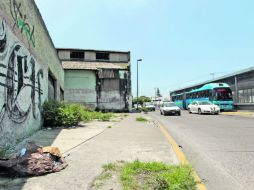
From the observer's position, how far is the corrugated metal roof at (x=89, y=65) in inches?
1527

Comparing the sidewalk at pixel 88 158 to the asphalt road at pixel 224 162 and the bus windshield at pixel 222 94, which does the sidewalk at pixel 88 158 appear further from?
the bus windshield at pixel 222 94

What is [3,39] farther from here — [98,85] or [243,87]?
[243,87]

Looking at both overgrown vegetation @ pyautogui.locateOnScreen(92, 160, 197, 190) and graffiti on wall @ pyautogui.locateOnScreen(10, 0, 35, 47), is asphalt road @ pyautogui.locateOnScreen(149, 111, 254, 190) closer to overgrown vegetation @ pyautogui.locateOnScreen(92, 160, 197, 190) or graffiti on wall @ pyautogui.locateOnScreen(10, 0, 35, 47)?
overgrown vegetation @ pyautogui.locateOnScreen(92, 160, 197, 190)

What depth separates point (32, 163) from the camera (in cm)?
534

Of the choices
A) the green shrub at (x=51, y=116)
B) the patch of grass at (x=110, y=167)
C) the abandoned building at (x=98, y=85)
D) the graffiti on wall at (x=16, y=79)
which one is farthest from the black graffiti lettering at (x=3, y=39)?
the abandoned building at (x=98, y=85)

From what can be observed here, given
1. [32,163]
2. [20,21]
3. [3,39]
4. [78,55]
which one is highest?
[78,55]

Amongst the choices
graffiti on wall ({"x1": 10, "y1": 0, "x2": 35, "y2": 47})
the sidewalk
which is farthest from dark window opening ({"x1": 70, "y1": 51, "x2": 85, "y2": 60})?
the sidewalk

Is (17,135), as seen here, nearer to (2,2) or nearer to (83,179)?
(2,2)

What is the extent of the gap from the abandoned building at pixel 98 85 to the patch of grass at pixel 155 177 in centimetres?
3309

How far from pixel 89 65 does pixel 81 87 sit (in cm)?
385

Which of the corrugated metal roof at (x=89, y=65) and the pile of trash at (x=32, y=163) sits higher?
the corrugated metal roof at (x=89, y=65)

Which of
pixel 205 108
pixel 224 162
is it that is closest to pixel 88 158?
pixel 224 162

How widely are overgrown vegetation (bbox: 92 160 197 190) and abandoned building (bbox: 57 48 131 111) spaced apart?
33.0 m

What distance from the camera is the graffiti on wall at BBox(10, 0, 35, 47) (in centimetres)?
879
